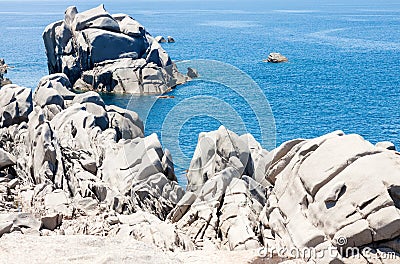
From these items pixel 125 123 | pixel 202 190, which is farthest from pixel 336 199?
pixel 125 123

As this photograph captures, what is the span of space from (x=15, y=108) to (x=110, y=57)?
136 feet

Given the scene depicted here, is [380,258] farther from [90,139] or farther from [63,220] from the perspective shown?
[90,139]

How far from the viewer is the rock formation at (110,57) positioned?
8506 cm

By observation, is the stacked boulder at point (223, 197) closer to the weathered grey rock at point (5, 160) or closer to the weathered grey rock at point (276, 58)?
the weathered grey rock at point (5, 160)

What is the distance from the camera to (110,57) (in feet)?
287

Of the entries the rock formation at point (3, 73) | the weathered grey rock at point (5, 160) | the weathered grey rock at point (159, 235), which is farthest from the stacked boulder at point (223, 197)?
the rock formation at point (3, 73)

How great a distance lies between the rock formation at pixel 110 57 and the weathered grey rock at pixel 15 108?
3617cm

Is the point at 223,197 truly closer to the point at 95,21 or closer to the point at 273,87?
the point at 273,87

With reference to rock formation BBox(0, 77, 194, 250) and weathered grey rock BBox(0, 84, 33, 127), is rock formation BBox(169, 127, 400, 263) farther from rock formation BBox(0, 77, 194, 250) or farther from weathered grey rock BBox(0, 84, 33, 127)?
weathered grey rock BBox(0, 84, 33, 127)

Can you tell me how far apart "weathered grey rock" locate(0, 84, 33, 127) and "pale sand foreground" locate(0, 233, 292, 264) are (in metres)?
27.0

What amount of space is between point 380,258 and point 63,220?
16062mm

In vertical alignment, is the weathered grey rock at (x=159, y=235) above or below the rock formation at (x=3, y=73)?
above

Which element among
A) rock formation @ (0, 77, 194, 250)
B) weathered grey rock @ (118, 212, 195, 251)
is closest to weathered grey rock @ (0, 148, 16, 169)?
rock formation @ (0, 77, 194, 250)

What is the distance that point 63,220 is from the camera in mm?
27984
